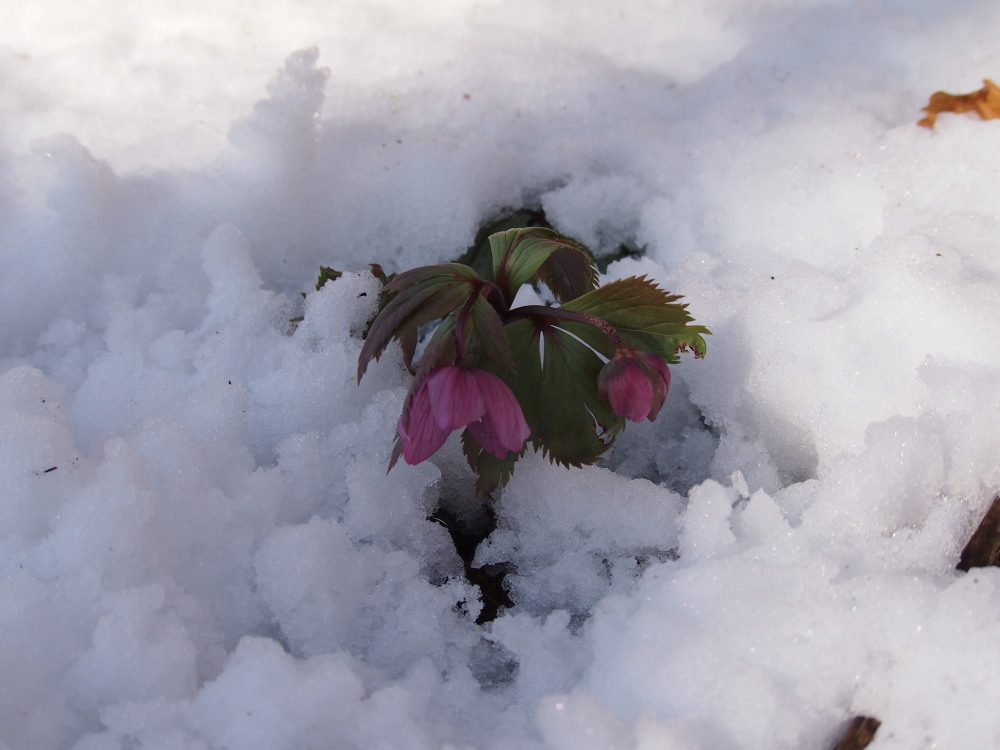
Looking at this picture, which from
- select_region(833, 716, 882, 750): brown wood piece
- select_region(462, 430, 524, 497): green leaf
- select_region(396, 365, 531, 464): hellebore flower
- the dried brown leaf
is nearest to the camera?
select_region(833, 716, 882, 750): brown wood piece

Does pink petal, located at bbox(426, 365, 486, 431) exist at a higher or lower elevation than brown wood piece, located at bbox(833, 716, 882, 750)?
higher

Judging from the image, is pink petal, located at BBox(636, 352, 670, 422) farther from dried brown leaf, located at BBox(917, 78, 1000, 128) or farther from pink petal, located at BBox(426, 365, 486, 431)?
dried brown leaf, located at BBox(917, 78, 1000, 128)

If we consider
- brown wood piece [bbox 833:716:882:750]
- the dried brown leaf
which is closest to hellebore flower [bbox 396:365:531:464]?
brown wood piece [bbox 833:716:882:750]

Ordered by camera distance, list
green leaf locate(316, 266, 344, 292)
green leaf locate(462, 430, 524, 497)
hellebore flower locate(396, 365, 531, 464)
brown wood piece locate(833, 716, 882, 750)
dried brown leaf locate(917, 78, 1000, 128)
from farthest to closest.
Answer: dried brown leaf locate(917, 78, 1000, 128) < green leaf locate(316, 266, 344, 292) < green leaf locate(462, 430, 524, 497) < hellebore flower locate(396, 365, 531, 464) < brown wood piece locate(833, 716, 882, 750)

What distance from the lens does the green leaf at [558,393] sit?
1.05 m

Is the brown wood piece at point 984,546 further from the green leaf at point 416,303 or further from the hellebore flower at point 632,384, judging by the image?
the green leaf at point 416,303

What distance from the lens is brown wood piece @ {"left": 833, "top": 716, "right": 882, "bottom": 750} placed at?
79cm

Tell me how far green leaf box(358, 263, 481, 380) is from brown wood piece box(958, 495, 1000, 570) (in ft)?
2.19

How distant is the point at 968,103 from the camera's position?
1732 mm

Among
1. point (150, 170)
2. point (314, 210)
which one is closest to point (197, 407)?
point (314, 210)

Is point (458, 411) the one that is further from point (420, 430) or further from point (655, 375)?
point (655, 375)

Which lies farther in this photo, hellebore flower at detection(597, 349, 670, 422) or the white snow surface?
hellebore flower at detection(597, 349, 670, 422)

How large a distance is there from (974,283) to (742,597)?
2.05ft

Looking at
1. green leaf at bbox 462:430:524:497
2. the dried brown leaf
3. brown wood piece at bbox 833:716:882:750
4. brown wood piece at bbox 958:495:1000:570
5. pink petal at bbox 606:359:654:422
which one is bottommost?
brown wood piece at bbox 833:716:882:750
